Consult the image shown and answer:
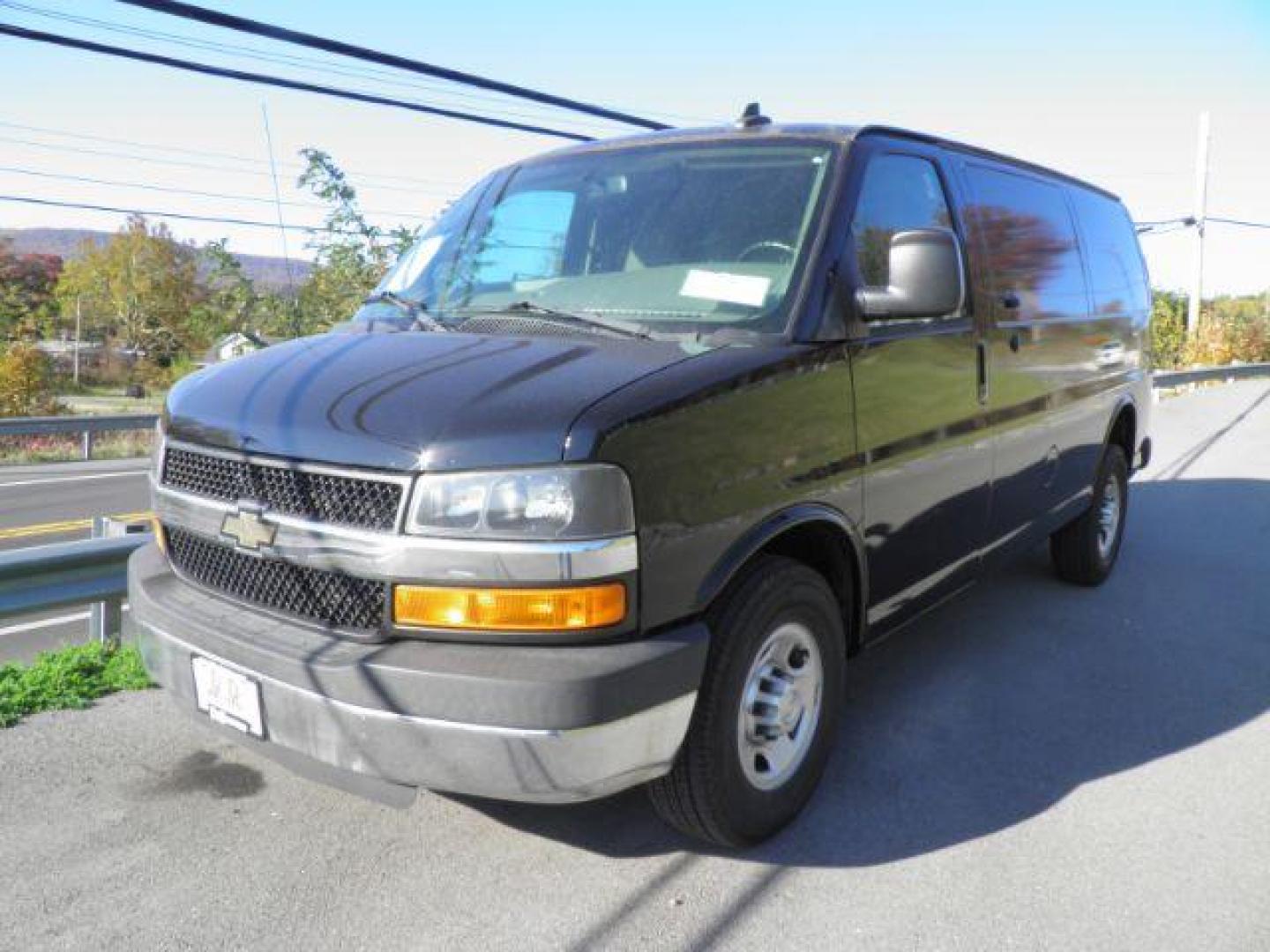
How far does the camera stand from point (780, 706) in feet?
9.89

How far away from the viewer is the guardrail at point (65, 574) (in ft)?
12.9

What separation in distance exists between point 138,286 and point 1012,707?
257 feet

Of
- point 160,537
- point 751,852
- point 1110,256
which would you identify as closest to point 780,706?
point 751,852

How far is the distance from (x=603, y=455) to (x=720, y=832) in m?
1.17

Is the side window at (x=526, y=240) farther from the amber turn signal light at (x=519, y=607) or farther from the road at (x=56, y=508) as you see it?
the road at (x=56, y=508)

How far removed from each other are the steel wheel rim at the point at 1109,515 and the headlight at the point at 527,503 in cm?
445

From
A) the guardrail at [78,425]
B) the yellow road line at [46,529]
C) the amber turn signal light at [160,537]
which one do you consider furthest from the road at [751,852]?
the guardrail at [78,425]

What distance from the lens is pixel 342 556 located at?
2.54 meters

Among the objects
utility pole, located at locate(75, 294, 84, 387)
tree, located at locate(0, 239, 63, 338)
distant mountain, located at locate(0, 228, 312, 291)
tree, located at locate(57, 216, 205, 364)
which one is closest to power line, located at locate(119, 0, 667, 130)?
distant mountain, located at locate(0, 228, 312, 291)

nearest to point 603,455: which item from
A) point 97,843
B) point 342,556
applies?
point 342,556

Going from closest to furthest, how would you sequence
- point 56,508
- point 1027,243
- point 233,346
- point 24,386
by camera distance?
point 233,346 → point 1027,243 → point 56,508 → point 24,386

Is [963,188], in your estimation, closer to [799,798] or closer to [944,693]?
[944,693]

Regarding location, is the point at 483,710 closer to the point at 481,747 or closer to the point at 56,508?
the point at 481,747

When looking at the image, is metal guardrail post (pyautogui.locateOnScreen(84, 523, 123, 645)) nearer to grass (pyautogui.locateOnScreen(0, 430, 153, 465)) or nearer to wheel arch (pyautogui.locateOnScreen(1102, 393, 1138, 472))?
wheel arch (pyautogui.locateOnScreen(1102, 393, 1138, 472))
